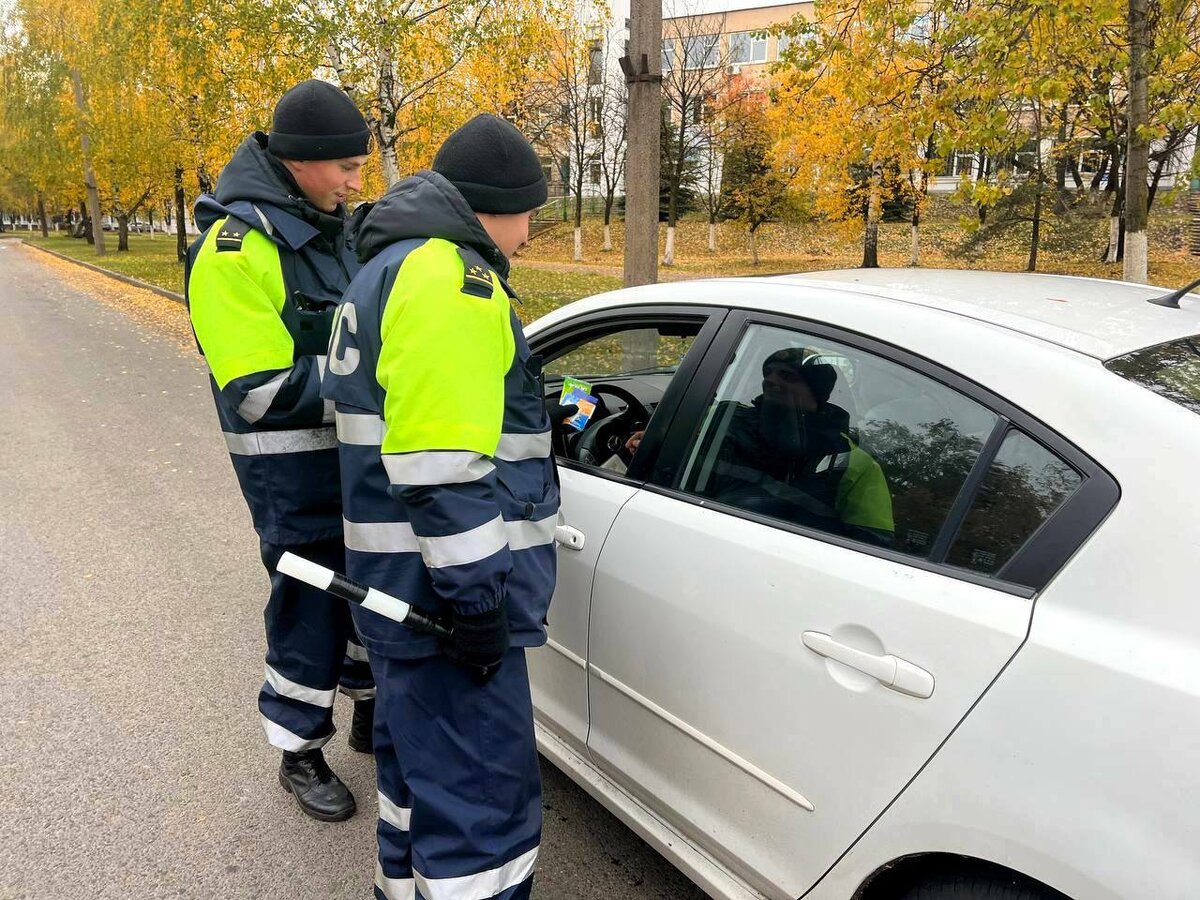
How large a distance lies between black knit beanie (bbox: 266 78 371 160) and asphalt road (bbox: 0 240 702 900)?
6.67 ft

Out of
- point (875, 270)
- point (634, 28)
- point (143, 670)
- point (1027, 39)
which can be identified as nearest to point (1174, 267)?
point (1027, 39)

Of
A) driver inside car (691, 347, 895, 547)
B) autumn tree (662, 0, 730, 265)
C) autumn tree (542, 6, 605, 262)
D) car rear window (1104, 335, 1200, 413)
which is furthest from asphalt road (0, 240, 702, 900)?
autumn tree (542, 6, 605, 262)

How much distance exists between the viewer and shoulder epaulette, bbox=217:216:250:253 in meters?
2.24

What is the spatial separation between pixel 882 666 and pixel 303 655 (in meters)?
1.81

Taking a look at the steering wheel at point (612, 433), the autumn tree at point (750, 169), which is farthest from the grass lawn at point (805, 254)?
the steering wheel at point (612, 433)

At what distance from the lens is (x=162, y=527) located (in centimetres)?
495

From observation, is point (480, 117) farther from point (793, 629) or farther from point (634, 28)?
point (634, 28)

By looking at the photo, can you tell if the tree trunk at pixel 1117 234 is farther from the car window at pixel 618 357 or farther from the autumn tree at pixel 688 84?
the car window at pixel 618 357

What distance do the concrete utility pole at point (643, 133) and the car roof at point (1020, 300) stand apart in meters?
3.46

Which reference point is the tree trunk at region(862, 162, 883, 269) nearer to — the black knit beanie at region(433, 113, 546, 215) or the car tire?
the black knit beanie at region(433, 113, 546, 215)

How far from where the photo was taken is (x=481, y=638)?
1693mm

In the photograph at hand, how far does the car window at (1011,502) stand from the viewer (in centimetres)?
141

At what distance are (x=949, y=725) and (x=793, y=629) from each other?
13.2 inches

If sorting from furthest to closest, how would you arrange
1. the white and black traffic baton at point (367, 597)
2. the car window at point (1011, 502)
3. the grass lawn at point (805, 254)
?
the grass lawn at point (805, 254) → the white and black traffic baton at point (367, 597) → the car window at point (1011, 502)
